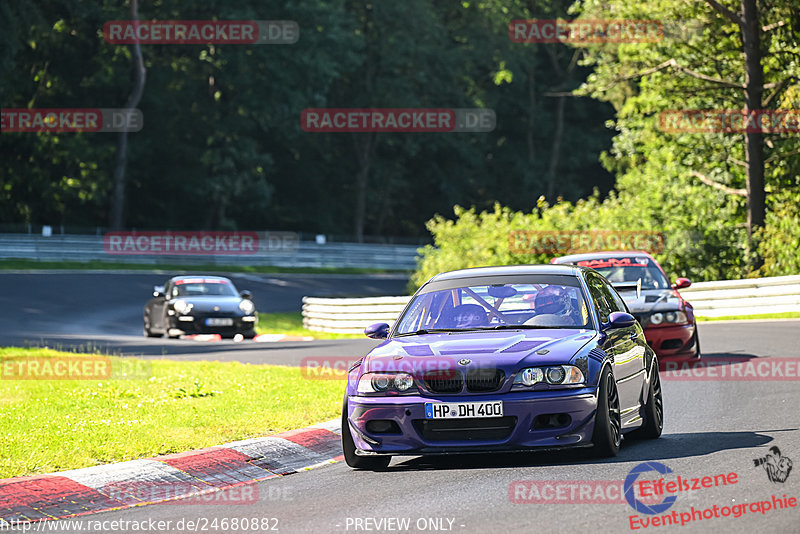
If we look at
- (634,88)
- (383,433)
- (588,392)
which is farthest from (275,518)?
(634,88)

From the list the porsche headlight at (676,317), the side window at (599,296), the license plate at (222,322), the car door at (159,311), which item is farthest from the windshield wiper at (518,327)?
the car door at (159,311)

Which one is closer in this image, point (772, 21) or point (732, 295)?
point (732, 295)

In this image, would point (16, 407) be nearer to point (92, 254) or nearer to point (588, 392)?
point (588, 392)

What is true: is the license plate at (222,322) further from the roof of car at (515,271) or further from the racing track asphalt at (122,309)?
the roof of car at (515,271)

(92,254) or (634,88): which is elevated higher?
(634,88)

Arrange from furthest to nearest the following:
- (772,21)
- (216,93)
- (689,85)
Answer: (216,93) → (689,85) → (772,21)

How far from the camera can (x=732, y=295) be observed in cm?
2655

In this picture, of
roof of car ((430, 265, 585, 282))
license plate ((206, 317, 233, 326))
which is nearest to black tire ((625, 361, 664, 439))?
roof of car ((430, 265, 585, 282))

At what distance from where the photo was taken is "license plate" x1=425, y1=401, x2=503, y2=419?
27.3 feet

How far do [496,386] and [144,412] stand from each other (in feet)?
14.5

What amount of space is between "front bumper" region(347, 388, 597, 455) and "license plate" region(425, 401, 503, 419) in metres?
0.03

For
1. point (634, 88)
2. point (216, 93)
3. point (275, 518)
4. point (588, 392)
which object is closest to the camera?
point (275, 518)

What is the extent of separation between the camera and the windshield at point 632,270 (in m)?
17.1

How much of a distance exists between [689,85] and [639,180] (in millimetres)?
5960
